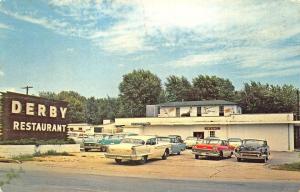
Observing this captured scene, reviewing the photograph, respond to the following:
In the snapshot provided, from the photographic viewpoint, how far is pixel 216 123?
1662 inches

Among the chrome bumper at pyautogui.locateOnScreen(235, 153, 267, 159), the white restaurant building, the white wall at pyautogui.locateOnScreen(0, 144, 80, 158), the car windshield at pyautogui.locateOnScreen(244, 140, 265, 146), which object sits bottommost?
the chrome bumper at pyautogui.locateOnScreen(235, 153, 267, 159)

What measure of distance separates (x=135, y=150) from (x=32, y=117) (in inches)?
369

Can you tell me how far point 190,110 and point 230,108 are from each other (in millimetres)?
4560

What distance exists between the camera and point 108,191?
9.91m

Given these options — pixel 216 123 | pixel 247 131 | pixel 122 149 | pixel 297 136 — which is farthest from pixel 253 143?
pixel 216 123

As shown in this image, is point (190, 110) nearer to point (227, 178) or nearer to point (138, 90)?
point (138, 90)

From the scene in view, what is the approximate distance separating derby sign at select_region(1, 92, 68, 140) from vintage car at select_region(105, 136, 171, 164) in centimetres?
737

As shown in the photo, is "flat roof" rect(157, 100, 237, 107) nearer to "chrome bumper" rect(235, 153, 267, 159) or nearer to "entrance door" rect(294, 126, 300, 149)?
"entrance door" rect(294, 126, 300, 149)

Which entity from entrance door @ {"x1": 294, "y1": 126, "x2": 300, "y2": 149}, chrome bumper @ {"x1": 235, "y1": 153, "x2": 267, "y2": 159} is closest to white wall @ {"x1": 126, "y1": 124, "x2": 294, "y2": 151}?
entrance door @ {"x1": 294, "y1": 126, "x2": 300, "y2": 149}

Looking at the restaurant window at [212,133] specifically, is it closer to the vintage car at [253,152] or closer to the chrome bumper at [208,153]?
the chrome bumper at [208,153]

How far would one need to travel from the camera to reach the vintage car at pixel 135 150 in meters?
19.4

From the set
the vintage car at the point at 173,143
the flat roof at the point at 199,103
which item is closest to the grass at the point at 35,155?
the vintage car at the point at 173,143

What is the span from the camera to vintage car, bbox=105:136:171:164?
19438 mm

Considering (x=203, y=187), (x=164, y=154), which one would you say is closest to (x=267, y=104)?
(x=164, y=154)
